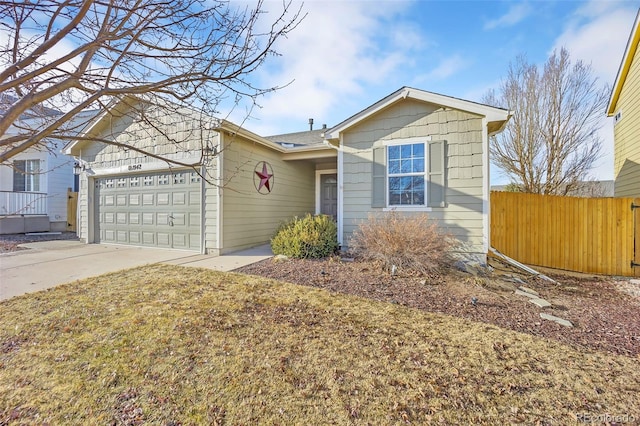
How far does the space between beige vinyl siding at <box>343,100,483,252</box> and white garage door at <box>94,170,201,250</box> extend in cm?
423

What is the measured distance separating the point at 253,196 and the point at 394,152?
419 centimetres

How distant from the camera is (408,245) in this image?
521 centimetres

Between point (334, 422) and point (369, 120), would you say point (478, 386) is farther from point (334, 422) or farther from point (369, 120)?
point (369, 120)

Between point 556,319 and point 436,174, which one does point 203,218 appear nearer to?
point 436,174

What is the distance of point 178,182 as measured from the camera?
791 centimetres

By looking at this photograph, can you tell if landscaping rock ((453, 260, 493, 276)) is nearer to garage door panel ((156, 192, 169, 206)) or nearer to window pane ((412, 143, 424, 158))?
window pane ((412, 143, 424, 158))

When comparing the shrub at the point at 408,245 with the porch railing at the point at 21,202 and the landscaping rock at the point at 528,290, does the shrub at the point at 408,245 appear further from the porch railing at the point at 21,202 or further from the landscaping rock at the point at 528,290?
the porch railing at the point at 21,202

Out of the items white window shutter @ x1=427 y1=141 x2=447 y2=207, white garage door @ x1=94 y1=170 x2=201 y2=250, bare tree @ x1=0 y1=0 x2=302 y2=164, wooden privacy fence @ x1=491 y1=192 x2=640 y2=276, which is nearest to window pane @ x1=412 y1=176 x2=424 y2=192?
white window shutter @ x1=427 y1=141 x2=447 y2=207

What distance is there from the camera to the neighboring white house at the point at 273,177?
6.17 metres

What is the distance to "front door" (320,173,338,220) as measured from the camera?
1149 centimetres

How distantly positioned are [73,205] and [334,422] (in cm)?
1614

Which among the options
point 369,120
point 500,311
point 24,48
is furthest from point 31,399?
point 369,120

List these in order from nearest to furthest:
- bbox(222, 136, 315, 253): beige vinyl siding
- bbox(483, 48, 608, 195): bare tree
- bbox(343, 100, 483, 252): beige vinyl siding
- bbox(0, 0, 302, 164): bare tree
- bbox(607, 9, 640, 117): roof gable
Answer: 1. bbox(0, 0, 302, 164): bare tree
2. bbox(343, 100, 483, 252): beige vinyl siding
3. bbox(607, 9, 640, 117): roof gable
4. bbox(222, 136, 315, 253): beige vinyl siding
5. bbox(483, 48, 608, 195): bare tree

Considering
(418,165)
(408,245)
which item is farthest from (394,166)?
(408,245)
